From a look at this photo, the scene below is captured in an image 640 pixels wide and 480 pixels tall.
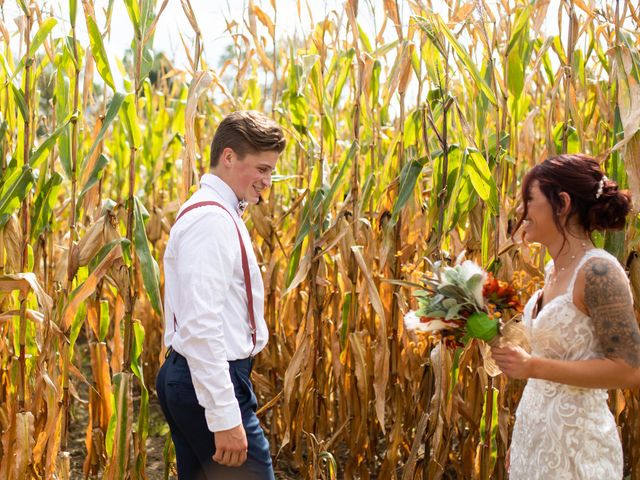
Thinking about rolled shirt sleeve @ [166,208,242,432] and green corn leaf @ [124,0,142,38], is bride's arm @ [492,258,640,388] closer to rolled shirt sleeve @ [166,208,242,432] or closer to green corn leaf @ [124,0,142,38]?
rolled shirt sleeve @ [166,208,242,432]

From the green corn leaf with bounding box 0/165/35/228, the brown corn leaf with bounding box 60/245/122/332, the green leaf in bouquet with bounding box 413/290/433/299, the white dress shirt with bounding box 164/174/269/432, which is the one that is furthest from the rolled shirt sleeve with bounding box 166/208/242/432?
the green corn leaf with bounding box 0/165/35/228

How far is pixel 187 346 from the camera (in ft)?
6.21

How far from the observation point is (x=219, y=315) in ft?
6.24

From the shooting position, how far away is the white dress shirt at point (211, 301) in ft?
6.16

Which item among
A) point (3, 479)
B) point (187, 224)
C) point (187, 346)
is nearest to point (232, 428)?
point (187, 346)

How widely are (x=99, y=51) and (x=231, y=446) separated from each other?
4.60ft

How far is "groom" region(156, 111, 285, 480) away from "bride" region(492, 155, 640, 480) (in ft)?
2.14

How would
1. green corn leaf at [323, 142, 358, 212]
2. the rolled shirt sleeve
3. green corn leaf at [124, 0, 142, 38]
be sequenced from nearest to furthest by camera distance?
the rolled shirt sleeve → green corn leaf at [124, 0, 142, 38] → green corn leaf at [323, 142, 358, 212]

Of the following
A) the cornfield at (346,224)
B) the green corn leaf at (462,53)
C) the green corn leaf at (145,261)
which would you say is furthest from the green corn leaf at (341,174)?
the green corn leaf at (145,261)

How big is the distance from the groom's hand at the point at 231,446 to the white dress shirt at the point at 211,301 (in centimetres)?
2

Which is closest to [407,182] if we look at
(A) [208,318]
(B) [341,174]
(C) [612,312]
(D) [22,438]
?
(B) [341,174]

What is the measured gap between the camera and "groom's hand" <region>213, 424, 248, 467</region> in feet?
6.24

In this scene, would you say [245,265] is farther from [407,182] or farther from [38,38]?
[38,38]

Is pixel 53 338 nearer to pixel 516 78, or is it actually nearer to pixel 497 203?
pixel 497 203
